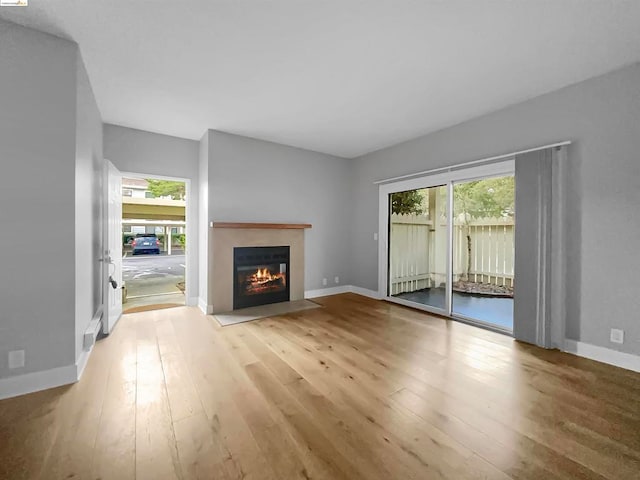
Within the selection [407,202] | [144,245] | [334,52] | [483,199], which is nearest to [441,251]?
[483,199]

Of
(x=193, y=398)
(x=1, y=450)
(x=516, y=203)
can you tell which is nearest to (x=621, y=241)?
(x=516, y=203)

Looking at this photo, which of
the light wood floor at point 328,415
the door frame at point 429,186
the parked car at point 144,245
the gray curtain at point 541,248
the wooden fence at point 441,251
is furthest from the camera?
the parked car at point 144,245

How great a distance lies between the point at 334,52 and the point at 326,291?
3989mm

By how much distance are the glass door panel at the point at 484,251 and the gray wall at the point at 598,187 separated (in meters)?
0.70

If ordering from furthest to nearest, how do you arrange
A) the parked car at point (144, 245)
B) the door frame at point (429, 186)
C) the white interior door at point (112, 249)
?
1. the parked car at point (144, 245)
2. the door frame at point (429, 186)
3. the white interior door at point (112, 249)

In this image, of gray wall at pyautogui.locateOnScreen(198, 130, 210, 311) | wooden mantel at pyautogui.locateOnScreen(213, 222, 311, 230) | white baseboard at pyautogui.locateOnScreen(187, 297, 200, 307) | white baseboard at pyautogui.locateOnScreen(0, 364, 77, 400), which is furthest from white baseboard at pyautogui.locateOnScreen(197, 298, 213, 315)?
white baseboard at pyautogui.locateOnScreen(0, 364, 77, 400)

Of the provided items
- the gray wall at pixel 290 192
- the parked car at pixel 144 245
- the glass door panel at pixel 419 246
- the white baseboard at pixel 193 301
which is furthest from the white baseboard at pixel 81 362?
the parked car at pixel 144 245

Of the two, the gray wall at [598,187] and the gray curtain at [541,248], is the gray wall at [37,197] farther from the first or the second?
the gray wall at [598,187]

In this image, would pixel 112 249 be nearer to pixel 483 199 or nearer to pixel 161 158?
pixel 161 158

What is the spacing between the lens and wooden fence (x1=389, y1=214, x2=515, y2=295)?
13.5 feet

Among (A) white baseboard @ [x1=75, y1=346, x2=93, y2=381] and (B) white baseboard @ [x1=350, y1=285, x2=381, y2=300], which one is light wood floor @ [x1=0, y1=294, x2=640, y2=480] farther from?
(B) white baseboard @ [x1=350, y1=285, x2=381, y2=300]

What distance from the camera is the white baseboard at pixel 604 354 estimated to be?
7.90ft

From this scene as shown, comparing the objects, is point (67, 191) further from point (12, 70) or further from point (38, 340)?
point (38, 340)

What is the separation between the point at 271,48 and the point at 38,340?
2.93 metres
